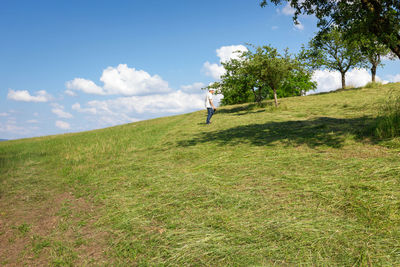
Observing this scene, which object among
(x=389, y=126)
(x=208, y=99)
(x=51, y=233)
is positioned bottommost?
(x=51, y=233)

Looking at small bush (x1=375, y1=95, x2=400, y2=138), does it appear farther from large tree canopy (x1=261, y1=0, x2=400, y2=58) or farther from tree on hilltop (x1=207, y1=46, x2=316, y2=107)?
tree on hilltop (x1=207, y1=46, x2=316, y2=107)

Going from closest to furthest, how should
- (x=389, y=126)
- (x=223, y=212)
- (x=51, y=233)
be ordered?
(x=223, y=212) → (x=51, y=233) → (x=389, y=126)

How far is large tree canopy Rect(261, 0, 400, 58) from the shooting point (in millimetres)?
7695

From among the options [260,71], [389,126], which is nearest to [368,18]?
[389,126]

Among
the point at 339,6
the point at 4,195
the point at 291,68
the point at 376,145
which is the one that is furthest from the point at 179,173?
the point at 291,68

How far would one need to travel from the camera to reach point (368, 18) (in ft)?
24.5

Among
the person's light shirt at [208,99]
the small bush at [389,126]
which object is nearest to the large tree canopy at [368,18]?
the small bush at [389,126]

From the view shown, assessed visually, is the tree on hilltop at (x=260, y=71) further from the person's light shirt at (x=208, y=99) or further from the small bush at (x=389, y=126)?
the small bush at (x=389, y=126)

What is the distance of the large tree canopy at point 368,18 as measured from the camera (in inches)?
303

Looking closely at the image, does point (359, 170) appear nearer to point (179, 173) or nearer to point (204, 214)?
point (204, 214)

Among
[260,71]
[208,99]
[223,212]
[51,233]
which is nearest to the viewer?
[223,212]

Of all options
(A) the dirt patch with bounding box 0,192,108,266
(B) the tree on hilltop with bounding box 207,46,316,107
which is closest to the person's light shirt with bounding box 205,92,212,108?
(B) the tree on hilltop with bounding box 207,46,316,107

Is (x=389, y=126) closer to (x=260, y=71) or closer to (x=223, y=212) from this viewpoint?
(x=223, y=212)

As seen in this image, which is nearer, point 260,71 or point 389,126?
point 389,126
